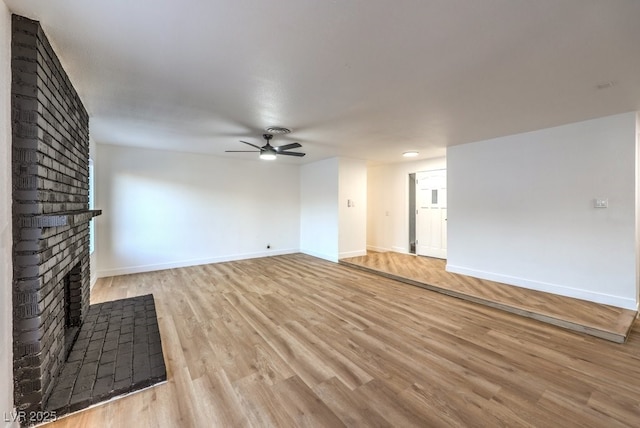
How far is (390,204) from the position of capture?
23.6 feet

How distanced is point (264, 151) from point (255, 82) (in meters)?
1.65

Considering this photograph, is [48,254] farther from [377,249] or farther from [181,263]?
[377,249]

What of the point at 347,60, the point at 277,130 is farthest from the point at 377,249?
the point at 347,60

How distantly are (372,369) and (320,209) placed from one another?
4839 mm

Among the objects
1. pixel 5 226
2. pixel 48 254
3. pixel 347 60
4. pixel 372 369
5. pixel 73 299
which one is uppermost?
pixel 347 60

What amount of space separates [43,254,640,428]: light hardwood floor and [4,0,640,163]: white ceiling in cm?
254

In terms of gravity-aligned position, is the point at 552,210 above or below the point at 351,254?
above

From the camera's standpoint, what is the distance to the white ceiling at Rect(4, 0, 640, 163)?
1542 millimetres

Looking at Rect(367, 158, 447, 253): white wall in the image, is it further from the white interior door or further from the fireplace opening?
the fireplace opening

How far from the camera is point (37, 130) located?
65.2 inches

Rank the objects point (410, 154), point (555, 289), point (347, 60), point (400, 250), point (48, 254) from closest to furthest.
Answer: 1. point (48, 254)
2. point (347, 60)
3. point (555, 289)
4. point (410, 154)
5. point (400, 250)

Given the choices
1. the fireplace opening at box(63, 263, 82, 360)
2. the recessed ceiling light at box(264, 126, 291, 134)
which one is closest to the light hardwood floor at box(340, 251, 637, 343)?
the recessed ceiling light at box(264, 126, 291, 134)

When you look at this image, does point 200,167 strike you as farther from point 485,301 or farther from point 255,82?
point 485,301

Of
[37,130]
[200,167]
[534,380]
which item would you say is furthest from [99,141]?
[534,380]
